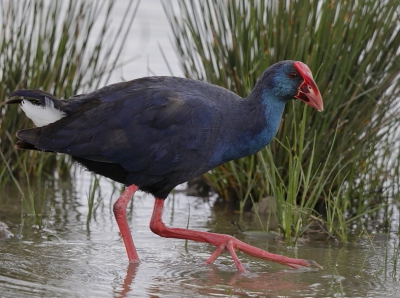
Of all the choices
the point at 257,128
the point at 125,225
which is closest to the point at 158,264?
the point at 125,225

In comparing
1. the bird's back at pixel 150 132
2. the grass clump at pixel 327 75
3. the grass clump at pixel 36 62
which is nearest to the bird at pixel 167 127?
the bird's back at pixel 150 132

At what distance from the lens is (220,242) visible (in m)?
4.77

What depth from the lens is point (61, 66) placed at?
20.1 ft

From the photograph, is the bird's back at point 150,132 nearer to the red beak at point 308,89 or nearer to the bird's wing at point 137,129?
the bird's wing at point 137,129

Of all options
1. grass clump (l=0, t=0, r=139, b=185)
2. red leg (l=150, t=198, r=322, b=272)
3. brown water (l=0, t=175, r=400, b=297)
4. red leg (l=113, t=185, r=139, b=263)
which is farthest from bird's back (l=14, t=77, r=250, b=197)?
grass clump (l=0, t=0, r=139, b=185)

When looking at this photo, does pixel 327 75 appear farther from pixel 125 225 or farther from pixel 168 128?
pixel 125 225

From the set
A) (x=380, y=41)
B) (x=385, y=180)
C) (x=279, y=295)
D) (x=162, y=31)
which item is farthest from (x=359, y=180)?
(x=162, y=31)

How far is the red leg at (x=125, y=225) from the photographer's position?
465cm

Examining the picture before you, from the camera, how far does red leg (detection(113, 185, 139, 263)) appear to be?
4.65 meters

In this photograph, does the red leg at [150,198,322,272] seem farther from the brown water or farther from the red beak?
the red beak

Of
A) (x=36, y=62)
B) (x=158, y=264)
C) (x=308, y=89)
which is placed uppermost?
(x=36, y=62)

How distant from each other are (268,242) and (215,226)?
1.02 ft

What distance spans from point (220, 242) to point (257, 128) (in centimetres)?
62

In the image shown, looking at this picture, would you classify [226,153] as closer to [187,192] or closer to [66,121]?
[66,121]
